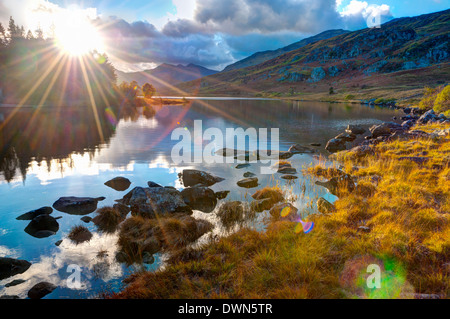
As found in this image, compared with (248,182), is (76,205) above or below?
below

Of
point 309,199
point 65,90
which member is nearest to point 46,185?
point 309,199

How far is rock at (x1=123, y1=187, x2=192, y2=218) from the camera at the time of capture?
1195cm

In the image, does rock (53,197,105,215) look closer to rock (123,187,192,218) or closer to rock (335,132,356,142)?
rock (123,187,192,218)

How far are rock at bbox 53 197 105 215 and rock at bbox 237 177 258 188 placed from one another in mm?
8731

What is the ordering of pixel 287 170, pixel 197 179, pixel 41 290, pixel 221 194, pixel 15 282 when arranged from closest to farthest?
pixel 41 290
pixel 15 282
pixel 221 194
pixel 197 179
pixel 287 170

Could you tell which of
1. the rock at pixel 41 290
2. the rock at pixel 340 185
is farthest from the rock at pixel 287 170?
the rock at pixel 41 290

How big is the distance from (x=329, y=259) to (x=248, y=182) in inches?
373

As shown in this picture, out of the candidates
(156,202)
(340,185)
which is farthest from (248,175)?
(156,202)

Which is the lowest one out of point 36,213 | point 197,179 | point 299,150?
point 36,213

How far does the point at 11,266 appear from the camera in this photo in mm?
8344

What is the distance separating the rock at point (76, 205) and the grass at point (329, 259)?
6.81 meters

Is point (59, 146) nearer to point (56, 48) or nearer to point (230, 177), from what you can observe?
point (230, 177)

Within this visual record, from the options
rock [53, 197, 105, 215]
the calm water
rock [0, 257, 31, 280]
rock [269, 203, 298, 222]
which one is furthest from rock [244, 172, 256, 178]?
rock [0, 257, 31, 280]

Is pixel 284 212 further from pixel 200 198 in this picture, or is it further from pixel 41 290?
pixel 41 290
